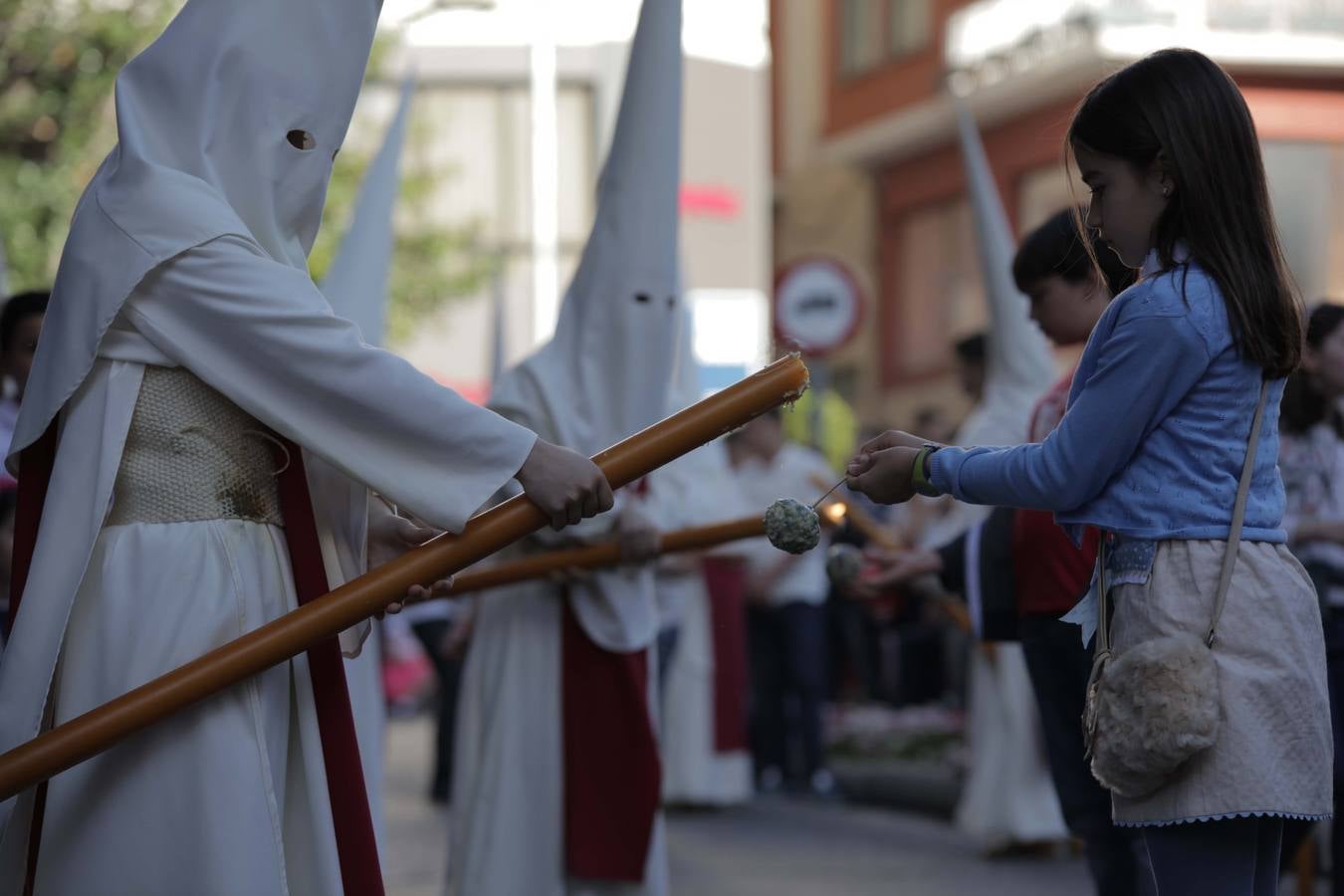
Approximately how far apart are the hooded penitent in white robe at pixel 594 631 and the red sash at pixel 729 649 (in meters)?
4.36

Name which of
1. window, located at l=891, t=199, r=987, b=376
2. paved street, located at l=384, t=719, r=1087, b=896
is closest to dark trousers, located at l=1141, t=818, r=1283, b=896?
paved street, located at l=384, t=719, r=1087, b=896

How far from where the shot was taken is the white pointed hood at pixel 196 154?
11.1ft

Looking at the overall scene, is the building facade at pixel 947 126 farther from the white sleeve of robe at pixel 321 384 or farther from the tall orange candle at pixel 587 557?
the white sleeve of robe at pixel 321 384

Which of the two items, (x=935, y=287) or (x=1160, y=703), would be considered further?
(x=935, y=287)

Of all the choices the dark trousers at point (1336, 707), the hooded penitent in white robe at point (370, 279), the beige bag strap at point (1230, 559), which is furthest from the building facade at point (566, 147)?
the beige bag strap at point (1230, 559)

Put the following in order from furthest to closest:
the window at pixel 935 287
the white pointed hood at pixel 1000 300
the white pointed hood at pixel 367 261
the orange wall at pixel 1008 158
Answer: the window at pixel 935 287
the orange wall at pixel 1008 158
the white pointed hood at pixel 367 261
the white pointed hood at pixel 1000 300

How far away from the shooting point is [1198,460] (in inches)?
124

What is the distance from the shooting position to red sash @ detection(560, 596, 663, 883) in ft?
18.9

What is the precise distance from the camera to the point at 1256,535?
3.17 m

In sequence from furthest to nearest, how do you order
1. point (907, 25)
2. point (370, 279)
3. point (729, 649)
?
point (907, 25) < point (729, 649) < point (370, 279)

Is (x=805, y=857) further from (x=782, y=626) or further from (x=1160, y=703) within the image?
(x=1160, y=703)

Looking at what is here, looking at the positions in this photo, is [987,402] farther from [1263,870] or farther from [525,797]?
[1263,870]

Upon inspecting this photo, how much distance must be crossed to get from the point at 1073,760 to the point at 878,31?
85.5 feet

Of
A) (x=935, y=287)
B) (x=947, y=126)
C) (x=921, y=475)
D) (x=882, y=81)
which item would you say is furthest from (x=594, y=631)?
(x=882, y=81)
